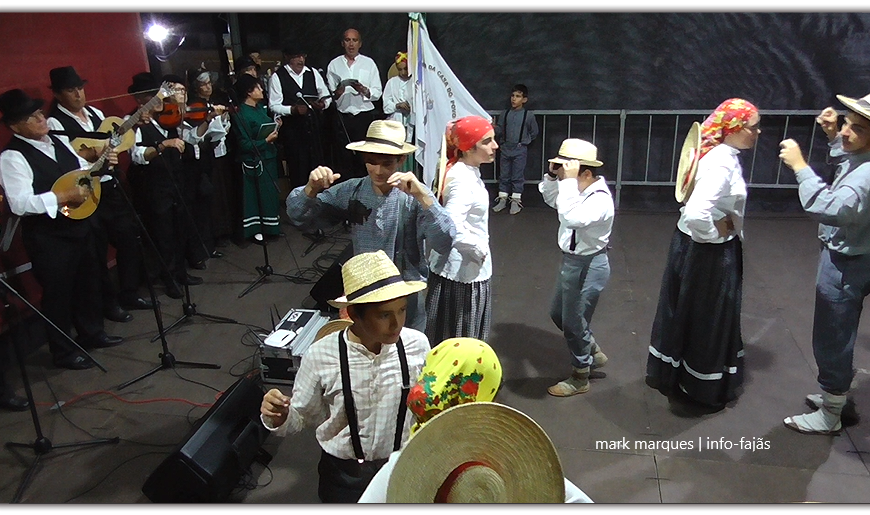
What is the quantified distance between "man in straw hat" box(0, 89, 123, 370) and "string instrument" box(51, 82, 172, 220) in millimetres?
22

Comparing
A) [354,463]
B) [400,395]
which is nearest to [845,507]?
[400,395]

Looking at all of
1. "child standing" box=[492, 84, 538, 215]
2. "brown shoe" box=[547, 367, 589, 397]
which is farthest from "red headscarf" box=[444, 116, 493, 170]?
"child standing" box=[492, 84, 538, 215]

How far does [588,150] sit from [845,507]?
180cm

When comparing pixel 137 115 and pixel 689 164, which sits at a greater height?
pixel 137 115

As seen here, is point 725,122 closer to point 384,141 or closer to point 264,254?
point 384,141

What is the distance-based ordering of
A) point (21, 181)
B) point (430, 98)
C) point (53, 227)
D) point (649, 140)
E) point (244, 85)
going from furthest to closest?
point (649, 140) < point (244, 85) < point (430, 98) < point (53, 227) < point (21, 181)

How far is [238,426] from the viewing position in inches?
103

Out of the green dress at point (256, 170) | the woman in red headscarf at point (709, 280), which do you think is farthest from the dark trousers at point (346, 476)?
the green dress at point (256, 170)

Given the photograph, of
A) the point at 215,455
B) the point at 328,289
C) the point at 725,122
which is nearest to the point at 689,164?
the point at 725,122

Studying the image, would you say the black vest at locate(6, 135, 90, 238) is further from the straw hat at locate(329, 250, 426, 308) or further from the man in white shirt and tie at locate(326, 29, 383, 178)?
the man in white shirt and tie at locate(326, 29, 383, 178)

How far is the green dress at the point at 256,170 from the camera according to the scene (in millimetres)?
5004

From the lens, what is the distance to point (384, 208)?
237cm

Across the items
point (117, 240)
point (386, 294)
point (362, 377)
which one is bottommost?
point (117, 240)

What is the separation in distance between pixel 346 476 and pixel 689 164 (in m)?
2.07
